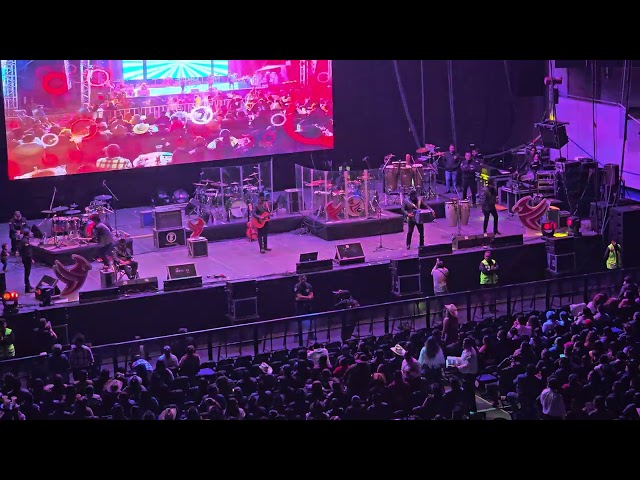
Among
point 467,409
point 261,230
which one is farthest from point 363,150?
point 467,409

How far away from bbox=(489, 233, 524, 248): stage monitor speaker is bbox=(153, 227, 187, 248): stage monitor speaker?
6.01 metres

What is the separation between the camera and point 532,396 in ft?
52.4

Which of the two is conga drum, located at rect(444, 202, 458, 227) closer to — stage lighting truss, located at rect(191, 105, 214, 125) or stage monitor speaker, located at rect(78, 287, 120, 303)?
stage lighting truss, located at rect(191, 105, 214, 125)

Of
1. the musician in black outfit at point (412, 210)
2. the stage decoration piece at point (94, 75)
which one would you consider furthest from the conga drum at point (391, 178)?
the stage decoration piece at point (94, 75)

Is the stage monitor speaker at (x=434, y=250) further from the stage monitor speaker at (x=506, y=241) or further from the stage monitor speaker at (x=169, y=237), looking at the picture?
the stage monitor speaker at (x=169, y=237)

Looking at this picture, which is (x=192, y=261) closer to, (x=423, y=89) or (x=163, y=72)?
(x=163, y=72)

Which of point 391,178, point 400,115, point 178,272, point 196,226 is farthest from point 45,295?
point 400,115

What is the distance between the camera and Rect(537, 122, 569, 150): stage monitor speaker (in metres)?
25.6

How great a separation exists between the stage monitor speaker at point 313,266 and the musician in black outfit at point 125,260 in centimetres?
277

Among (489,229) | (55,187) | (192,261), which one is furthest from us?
(55,187)

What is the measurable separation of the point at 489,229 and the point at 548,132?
2331mm

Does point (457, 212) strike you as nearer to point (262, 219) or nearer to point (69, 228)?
point (262, 219)

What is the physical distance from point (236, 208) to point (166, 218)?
1.60m

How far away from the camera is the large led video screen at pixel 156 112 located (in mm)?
25953
